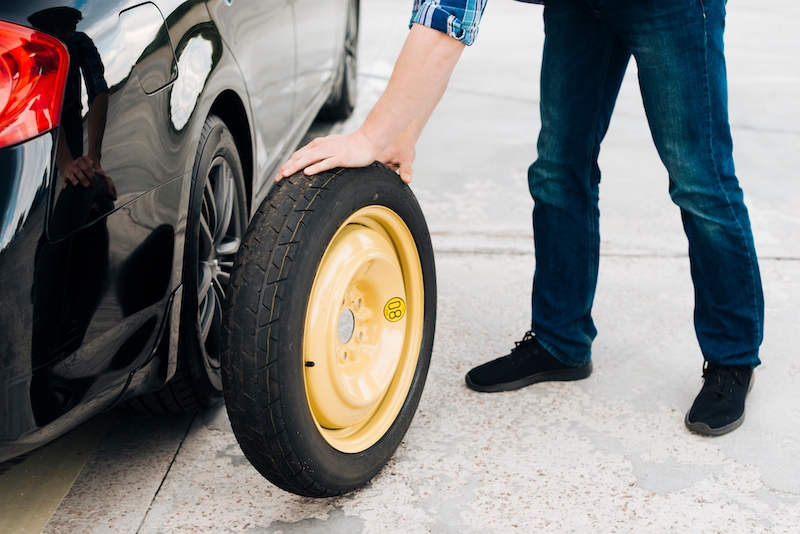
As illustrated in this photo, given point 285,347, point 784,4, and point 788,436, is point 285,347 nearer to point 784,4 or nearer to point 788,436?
point 788,436

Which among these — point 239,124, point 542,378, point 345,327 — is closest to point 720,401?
point 542,378

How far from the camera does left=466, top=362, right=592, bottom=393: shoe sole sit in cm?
261

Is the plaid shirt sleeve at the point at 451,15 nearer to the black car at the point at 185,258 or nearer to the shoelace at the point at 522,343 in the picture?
the black car at the point at 185,258

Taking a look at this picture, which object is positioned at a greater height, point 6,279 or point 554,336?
point 6,279

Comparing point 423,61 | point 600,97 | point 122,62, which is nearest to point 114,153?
point 122,62

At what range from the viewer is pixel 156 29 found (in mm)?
1812

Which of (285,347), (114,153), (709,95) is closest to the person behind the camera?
(114,153)

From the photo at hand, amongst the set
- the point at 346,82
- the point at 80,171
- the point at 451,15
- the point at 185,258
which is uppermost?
the point at 451,15

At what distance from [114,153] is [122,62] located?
0.18 m

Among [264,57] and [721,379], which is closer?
[721,379]

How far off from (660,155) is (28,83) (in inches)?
62.2

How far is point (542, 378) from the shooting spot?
264 cm

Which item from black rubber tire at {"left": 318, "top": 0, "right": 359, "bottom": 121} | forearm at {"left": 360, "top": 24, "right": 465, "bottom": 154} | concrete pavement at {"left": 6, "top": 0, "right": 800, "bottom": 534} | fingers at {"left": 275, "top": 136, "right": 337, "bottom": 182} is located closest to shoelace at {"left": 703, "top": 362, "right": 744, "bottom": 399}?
concrete pavement at {"left": 6, "top": 0, "right": 800, "bottom": 534}

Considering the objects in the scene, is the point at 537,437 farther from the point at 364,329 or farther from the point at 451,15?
the point at 451,15
